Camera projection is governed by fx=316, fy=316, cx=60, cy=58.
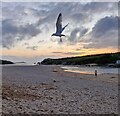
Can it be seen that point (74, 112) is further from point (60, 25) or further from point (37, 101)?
point (60, 25)

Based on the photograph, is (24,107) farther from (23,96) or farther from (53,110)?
(23,96)

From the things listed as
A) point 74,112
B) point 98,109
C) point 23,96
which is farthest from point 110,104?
point 23,96

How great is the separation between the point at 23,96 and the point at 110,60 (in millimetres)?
182780

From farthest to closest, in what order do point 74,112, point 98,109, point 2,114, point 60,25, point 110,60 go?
point 110,60
point 60,25
point 98,109
point 74,112
point 2,114

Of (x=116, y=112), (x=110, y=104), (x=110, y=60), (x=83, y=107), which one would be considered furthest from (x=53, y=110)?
(x=110, y=60)

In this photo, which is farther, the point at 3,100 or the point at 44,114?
the point at 3,100

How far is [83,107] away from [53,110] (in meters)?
1.93

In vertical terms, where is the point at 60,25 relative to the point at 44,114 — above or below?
above

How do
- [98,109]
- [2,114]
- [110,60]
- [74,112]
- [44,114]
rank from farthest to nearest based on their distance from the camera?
[110,60] → [98,109] → [74,112] → [44,114] → [2,114]

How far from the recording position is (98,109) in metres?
15.4

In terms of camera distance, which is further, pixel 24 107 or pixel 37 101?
pixel 37 101

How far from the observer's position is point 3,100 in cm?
1500

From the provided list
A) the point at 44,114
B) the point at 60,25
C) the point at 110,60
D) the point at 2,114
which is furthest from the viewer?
the point at 110,60

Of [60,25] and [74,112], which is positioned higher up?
[60,25]
